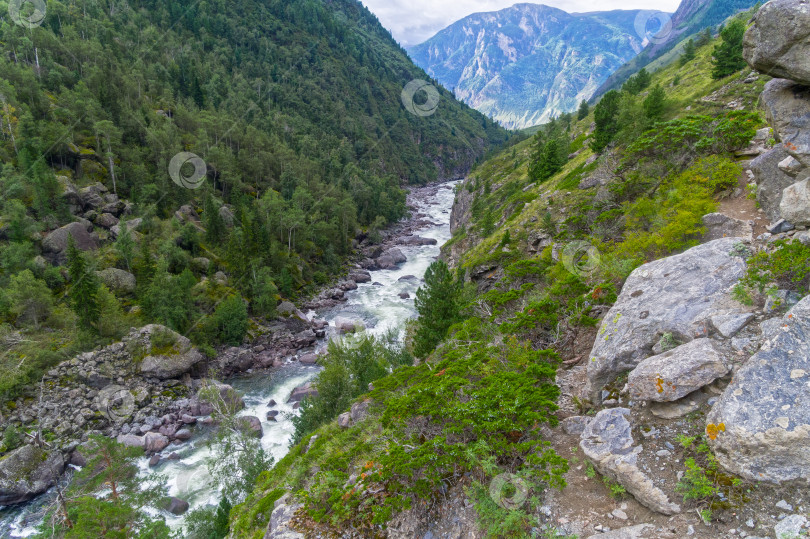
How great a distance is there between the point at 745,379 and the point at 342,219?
242 ft

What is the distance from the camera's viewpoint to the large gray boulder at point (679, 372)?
24.3ft

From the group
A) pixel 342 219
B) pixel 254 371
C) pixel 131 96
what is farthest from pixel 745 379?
pixel 131 96

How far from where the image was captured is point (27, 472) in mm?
26219

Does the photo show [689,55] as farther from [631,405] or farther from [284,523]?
[284,523]

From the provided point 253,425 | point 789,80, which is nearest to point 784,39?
point 789,80

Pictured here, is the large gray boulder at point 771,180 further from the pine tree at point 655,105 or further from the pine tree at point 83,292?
the pine tree at point 83,292

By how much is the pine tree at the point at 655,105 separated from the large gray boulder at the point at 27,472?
2025 inches

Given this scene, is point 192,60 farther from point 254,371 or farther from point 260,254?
point 254,371

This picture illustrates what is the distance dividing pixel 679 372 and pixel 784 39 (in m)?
8.30

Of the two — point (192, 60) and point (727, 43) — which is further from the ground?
point (192, 60)

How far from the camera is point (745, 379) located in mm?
6547

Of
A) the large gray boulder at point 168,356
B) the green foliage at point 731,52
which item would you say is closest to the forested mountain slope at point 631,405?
the green foliage at point 731,52

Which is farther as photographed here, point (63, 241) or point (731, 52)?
point (63, 241)

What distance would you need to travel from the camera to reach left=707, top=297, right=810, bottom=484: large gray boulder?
567 cm
